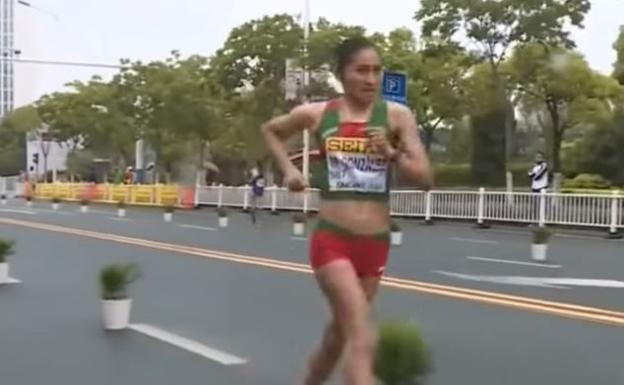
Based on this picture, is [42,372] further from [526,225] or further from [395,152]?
[526,225]

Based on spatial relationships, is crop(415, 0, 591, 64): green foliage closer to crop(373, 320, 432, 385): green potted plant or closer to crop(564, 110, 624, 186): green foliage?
crop(564, 110, 624, 186): green foliage

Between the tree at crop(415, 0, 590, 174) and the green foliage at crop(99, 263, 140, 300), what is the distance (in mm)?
23867

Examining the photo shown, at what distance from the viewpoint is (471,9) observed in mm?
31281

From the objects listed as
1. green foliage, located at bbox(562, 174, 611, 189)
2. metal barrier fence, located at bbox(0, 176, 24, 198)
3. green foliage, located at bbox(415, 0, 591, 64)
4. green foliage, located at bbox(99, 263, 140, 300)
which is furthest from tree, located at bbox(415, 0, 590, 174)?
metal barrier fence, located at bbox(0, 176, 24, 198)

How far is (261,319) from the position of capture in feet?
30.0

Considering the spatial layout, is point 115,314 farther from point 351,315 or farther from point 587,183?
point 587,183

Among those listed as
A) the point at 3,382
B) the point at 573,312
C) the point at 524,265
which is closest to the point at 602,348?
the point at 573,312

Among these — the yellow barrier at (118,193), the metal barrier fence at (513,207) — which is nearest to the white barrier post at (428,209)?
the metal barrier fence at (513,207)

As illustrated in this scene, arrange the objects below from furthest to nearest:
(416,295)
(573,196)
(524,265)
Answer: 1. (573,196)
2. (524,265)
3. (416,295)

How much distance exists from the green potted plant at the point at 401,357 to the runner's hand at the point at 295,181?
0.79 metres

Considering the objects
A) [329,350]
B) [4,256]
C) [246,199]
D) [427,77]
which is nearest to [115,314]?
[4,256]

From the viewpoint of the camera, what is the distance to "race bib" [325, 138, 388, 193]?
4.55 m

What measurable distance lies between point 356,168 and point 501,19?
2828cm

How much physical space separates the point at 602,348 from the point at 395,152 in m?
3.65
